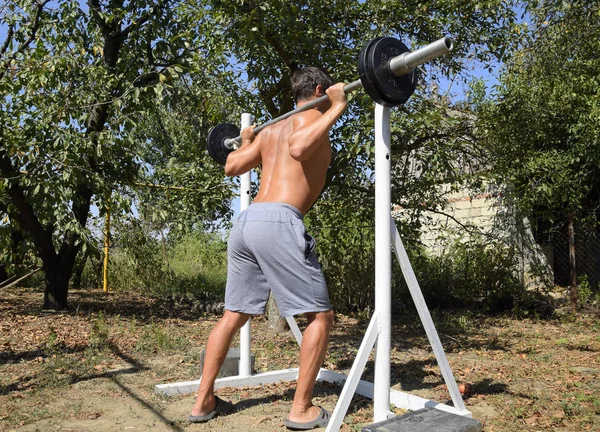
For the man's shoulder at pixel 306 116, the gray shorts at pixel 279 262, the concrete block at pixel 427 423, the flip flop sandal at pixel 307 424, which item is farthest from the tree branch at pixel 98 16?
the concrete block at pixel 427 423

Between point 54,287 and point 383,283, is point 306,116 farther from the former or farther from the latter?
point 54,287

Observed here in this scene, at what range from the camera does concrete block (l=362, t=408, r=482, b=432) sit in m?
2.56

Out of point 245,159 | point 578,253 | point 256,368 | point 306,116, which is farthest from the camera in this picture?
point 578,253

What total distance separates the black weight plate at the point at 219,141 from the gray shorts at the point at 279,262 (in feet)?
3.84

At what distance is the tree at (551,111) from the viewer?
7.30 metres

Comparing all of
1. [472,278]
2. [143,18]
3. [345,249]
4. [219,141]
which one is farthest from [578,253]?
[143,18]

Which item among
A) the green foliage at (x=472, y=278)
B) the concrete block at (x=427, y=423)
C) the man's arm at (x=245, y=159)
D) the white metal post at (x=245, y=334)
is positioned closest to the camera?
the concrete block at (x=427, y=423)

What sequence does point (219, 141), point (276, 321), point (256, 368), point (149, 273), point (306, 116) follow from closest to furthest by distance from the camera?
point (306, 116) < point (219, 141) < point (256, 368) < point (276, 321) < point (149, 273)

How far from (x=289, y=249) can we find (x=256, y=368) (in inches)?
78.8

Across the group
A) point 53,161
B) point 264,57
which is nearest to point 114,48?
point 53,161

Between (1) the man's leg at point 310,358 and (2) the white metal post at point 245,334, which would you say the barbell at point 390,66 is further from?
(2) the white metal post at point 245,334

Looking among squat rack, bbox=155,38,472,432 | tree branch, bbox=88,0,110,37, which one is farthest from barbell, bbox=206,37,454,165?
tree branch, bbox=88,0,110,37

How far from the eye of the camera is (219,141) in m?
4.34

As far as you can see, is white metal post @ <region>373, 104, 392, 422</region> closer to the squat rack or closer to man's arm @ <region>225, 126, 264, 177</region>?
the squat rack
